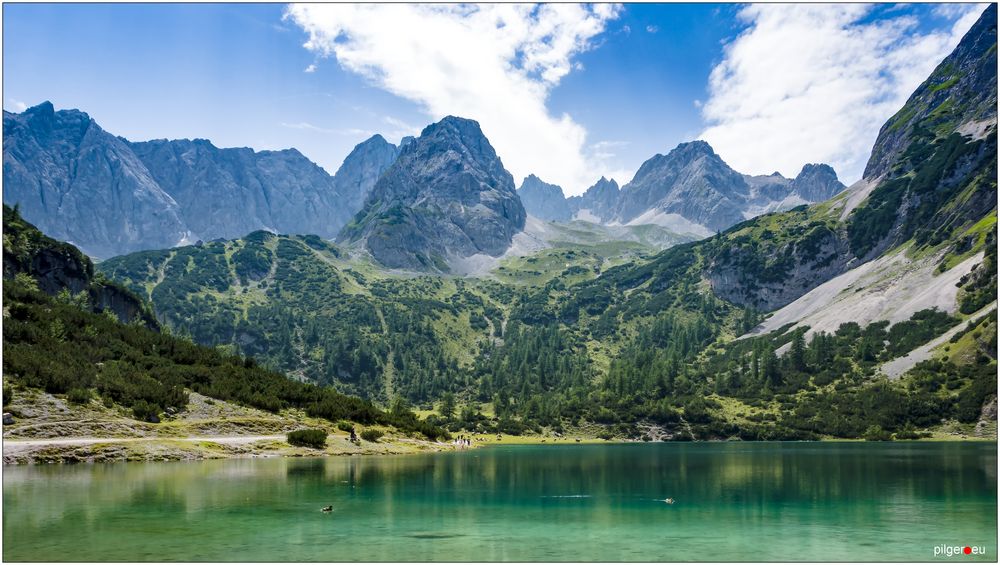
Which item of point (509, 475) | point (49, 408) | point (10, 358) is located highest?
point (10, 358)

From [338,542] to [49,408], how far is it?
59644mm

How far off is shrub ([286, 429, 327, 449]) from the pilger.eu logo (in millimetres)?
74803

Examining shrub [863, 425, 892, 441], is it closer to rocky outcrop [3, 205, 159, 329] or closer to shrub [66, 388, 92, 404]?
shrub [66, 388, 92, 404]

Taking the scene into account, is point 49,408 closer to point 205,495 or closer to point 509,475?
point 205,495

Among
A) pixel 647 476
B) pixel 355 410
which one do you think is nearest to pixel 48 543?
pixel 647 476

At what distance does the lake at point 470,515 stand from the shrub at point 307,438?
56.6ft

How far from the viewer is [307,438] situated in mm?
91250

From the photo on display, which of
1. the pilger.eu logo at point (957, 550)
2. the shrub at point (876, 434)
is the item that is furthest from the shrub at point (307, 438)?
the shrub at point (876, 434)

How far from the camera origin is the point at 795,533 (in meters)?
39.1

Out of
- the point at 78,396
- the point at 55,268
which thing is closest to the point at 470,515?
the point at 78,396

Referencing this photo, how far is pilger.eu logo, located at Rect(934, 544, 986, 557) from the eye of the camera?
111 ft

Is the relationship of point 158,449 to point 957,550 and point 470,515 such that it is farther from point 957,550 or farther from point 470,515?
point 957,550

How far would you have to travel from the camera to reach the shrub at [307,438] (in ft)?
297

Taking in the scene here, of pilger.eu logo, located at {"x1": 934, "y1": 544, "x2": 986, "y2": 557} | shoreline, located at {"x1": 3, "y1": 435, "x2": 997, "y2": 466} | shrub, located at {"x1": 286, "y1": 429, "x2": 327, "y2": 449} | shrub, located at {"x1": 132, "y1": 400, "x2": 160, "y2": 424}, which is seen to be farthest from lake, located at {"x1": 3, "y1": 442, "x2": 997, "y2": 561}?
shrub, located at {"x1": 286, "y1": 429, "x2": 327, "y2": 449}
